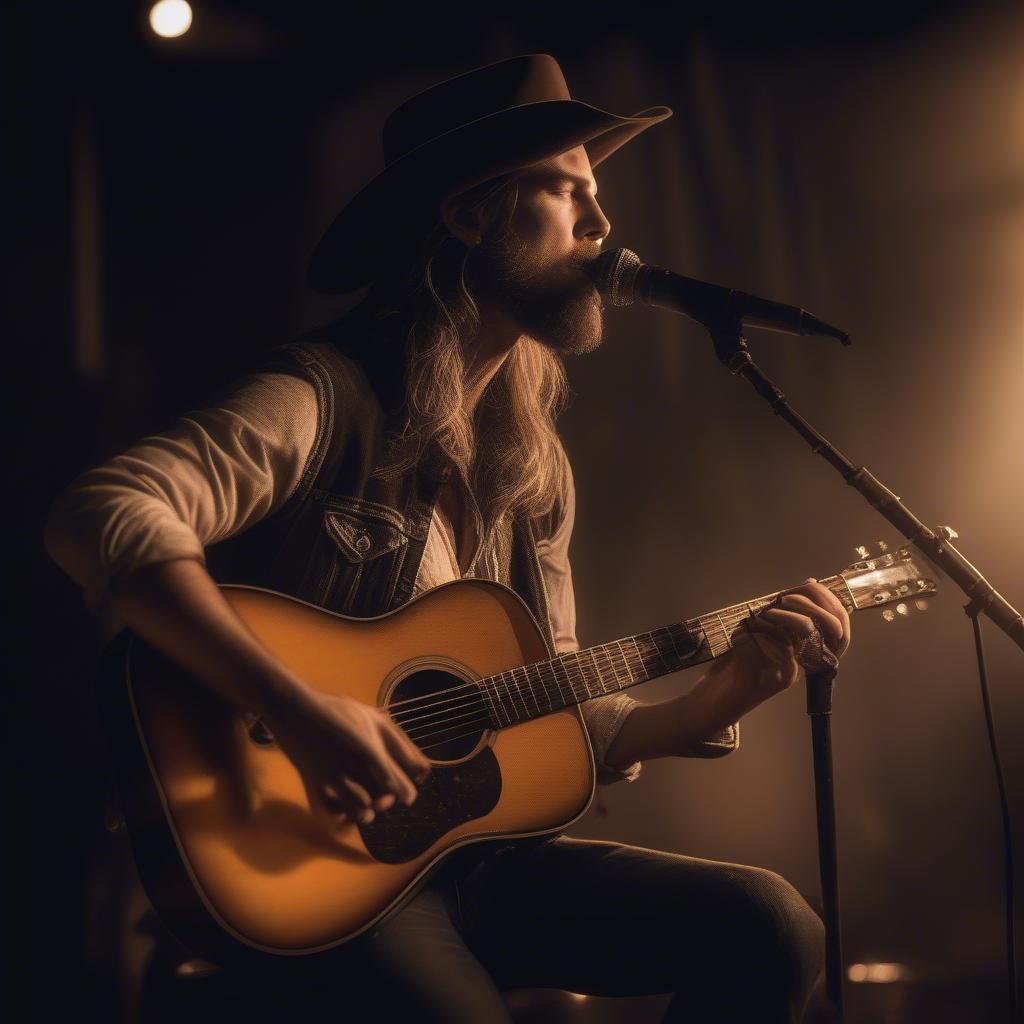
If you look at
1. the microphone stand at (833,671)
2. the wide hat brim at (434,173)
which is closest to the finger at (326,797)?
the microphone stand at (833,671)

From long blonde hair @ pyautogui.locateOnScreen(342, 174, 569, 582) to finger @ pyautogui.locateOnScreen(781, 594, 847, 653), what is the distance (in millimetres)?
588

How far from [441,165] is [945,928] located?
7.48 feet

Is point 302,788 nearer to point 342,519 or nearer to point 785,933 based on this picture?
point 342,519

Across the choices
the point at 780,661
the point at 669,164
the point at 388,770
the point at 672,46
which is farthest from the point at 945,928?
the point at 672,46

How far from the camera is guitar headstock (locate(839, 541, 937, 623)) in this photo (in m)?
1.70

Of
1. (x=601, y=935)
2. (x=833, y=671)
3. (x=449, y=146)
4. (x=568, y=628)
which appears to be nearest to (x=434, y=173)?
(x=449, y=146)

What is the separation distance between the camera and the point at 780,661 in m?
1.65

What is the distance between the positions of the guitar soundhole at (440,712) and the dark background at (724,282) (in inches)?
34.8

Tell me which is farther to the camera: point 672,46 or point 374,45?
point 672,46

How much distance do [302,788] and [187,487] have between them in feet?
1.52

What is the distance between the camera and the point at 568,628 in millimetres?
2000

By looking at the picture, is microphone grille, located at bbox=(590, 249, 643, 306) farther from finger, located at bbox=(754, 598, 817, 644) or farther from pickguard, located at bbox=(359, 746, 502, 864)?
pickguard, located at bbox=(359, 746, 502, 864)

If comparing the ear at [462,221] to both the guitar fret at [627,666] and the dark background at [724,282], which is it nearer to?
the dark background at [724,282]

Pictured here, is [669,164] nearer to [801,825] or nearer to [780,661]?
[780,661]
